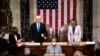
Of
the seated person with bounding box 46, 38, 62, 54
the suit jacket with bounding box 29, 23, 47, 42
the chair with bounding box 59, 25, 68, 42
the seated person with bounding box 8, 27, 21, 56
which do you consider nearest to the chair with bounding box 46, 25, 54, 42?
the chair with bounding box 59, 25, 68, 42

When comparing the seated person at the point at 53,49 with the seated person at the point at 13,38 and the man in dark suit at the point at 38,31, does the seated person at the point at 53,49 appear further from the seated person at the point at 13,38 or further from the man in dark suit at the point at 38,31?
the seated person at the point at 13,38

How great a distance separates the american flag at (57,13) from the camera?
20.2 m

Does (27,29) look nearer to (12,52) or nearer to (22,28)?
(22,28)

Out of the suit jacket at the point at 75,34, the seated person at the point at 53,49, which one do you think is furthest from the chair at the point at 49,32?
the seated person at the point at 53,49

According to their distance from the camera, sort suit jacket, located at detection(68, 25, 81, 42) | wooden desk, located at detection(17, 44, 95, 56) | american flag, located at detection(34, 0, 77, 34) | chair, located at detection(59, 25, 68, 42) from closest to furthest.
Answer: wooden desk, located at detection(17, 44, 95, 56) < suit jacket, located at detection(68, 25, 81, 42) < chair, located at detection(59, 25, 68, 42) < american flag, located at detection(34, 0, 77, 34)

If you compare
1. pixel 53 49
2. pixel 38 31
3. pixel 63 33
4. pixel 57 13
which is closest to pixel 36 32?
pixel 38 31

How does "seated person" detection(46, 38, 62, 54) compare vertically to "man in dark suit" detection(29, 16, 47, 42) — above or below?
below

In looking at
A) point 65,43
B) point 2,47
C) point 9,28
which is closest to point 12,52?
point 2,47

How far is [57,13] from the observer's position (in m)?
20.2

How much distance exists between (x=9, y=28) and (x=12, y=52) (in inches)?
253

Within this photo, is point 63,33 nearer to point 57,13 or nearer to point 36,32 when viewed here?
point 57,13

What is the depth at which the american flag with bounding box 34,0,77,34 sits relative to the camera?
20.2 meters

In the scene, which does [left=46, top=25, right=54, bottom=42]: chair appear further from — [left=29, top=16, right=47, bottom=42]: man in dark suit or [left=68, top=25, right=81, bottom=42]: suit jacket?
[left=68, top=25, right=81, bottom=42]: suit jacket

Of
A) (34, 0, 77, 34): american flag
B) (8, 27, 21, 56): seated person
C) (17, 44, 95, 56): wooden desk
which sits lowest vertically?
(17, 44, 95, 56): wooden desk
